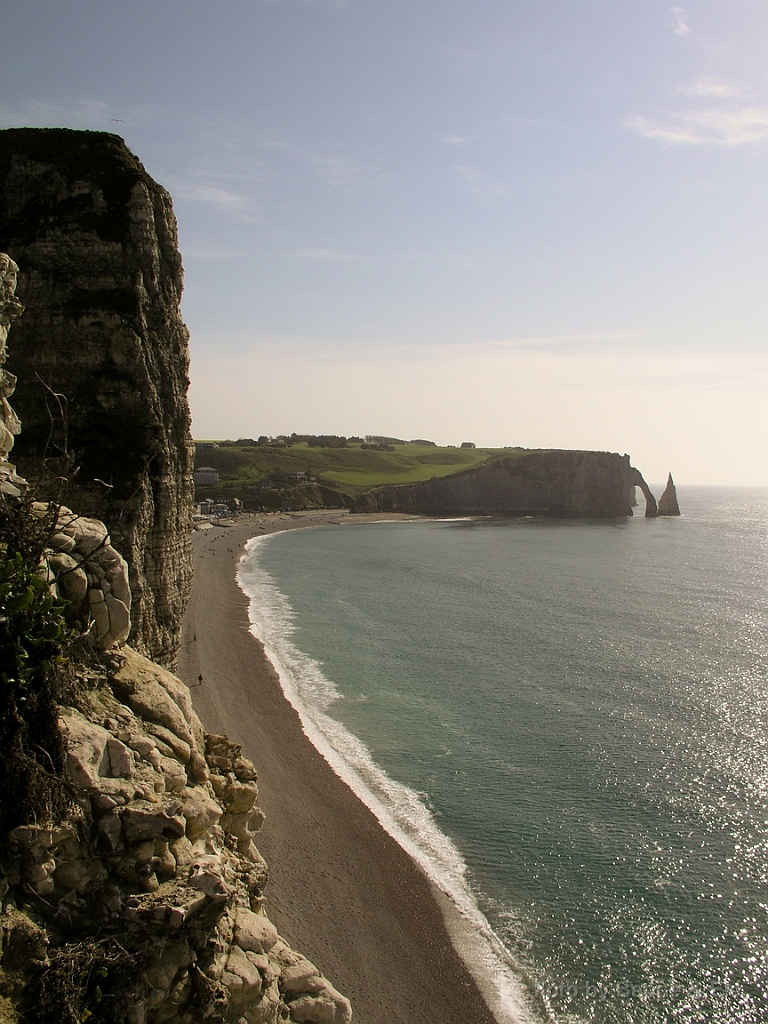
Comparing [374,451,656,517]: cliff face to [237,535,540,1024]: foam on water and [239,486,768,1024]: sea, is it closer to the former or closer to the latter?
[239,486,768,1024]: sea

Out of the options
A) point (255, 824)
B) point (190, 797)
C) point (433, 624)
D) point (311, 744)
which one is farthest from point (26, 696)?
point (433, 624)

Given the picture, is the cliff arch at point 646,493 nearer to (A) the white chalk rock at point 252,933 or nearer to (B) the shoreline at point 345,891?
(B) the shoreline at point 345,891

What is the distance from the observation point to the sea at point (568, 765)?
67.0ft

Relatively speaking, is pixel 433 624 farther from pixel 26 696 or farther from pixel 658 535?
pixel 658 535

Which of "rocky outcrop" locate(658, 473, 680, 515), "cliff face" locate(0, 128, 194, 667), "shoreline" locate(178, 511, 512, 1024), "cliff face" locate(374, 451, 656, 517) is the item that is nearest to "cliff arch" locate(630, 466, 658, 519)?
"cliff face" locate(374, 451, 656, 517)

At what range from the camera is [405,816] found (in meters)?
27.4

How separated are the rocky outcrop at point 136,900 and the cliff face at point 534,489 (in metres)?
170

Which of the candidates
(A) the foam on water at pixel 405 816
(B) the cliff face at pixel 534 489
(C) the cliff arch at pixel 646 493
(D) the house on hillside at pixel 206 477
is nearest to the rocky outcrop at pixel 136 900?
(A) the foam on water at pixel 405 816

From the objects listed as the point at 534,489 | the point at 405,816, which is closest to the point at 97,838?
the point at 405,816

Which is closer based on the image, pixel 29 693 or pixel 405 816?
pixel 29 693

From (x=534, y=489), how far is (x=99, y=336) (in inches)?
6515

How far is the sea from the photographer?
2042 cm

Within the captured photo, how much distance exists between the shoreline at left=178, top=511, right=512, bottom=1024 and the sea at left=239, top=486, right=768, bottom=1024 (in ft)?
3.16

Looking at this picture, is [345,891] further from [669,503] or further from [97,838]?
[669,503]
